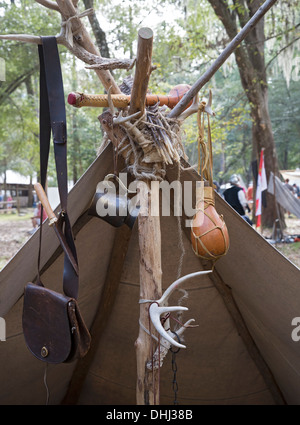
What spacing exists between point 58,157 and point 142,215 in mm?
499

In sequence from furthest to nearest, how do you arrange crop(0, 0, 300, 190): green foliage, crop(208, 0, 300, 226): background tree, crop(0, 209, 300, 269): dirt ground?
crop(0, 0, 300, 190): green foliage < crop(208, 0, 300, 226): background tree < crop(0, 209, 300, 269): dirt ground

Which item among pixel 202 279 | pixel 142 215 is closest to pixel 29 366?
pixel 202 279

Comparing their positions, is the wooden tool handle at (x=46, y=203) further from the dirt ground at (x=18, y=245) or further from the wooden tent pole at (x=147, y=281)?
the dirt ground at (x=18, y=245)

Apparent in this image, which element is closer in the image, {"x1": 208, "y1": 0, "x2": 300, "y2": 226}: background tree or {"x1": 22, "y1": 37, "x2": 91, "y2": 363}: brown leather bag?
{"x1": 22, "y1": 37, "x2": 91, "y2": 363}: brown leather bag

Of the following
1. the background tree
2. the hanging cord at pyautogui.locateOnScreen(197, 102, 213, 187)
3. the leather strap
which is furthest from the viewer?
Result: the background tree

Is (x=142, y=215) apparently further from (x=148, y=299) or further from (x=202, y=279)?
(x=202, y=279)

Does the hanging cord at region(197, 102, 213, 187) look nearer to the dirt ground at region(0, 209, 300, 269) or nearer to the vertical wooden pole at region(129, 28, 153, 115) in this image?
the vertical wooden pole at region(129, 28, 153, 115)

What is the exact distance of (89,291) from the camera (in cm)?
287

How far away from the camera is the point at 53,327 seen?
5.49ft

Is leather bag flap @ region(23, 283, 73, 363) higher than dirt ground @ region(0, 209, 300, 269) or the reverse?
higher

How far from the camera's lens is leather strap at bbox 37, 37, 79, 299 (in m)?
1.66

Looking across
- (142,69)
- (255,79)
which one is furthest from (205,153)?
(255,79)

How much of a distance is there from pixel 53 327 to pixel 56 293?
14cm

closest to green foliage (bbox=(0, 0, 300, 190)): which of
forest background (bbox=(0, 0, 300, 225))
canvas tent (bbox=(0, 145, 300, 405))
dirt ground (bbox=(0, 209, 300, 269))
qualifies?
forest background (bbox=(0, 0, 300, 225))
